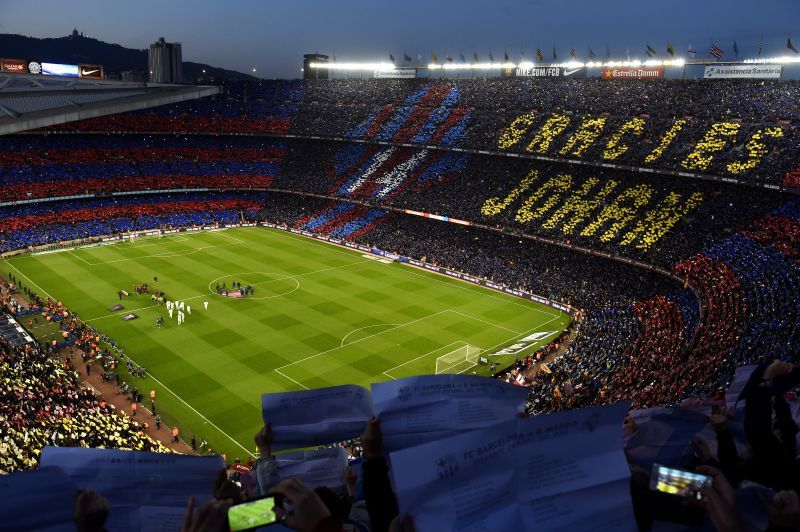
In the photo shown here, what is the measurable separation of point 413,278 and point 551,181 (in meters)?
19.8

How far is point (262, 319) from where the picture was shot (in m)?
43.4

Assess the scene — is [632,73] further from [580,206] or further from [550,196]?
[580,206]

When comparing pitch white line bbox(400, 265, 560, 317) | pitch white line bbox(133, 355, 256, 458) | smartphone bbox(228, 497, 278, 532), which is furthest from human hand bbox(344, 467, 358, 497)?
pitch white line bbox(400, 265, 560, 317)

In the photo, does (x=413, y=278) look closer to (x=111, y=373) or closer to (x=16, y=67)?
(x=111, y=373)

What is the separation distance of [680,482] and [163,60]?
9133 cm

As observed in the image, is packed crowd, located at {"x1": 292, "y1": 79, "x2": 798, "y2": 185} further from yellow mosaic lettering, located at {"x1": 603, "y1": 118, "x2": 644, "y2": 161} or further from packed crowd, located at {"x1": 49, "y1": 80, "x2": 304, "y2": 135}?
packed crowd, located at {"x1": 49, "y1": 80, "x2": 304, "y2": 135}

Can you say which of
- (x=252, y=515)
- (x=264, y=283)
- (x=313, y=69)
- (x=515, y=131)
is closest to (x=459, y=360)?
(x=264, y=283)

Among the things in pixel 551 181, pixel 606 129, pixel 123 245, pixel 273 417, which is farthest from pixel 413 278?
pixel 273 417

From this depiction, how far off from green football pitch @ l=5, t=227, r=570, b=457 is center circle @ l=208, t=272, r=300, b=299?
173 mm

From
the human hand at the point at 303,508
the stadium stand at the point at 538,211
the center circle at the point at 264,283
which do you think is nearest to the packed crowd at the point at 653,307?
the stadium stand at the point at 538,211

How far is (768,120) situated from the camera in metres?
52.3

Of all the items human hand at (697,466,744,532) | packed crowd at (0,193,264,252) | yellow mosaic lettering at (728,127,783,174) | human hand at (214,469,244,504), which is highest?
yellow mosaic lettering at (728,127,783,174)

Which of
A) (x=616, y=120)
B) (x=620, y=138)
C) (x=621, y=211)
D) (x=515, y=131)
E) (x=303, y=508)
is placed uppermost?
(x=616, y=120)

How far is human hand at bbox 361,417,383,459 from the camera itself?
194 inches
